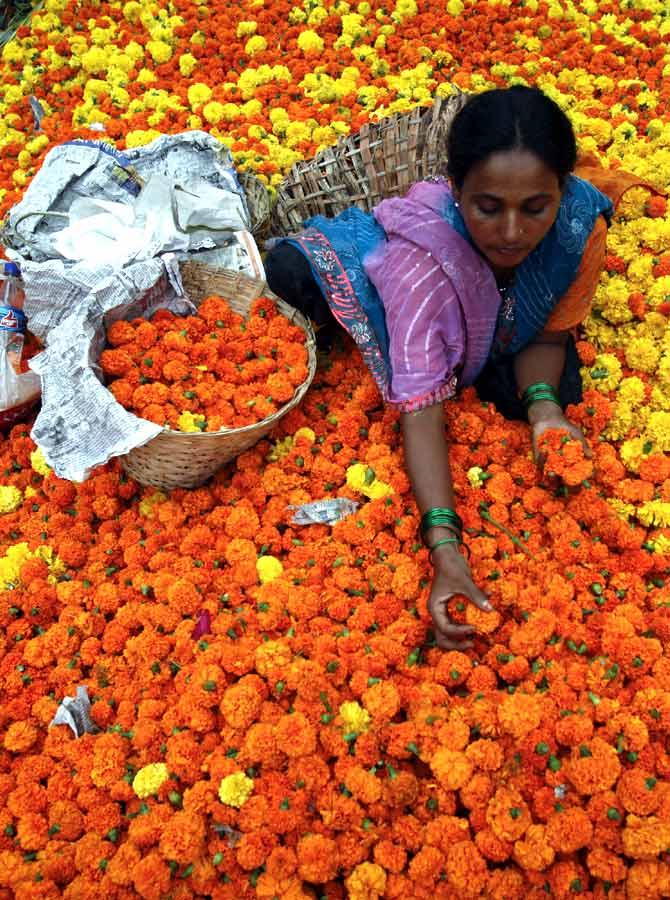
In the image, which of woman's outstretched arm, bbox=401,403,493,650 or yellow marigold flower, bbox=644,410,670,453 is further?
yellow marigold flower, bbox=644,410,670,453

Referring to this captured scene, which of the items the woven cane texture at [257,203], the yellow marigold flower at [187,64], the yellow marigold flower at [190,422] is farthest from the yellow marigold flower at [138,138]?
the yellow marigold flower at [190,422]

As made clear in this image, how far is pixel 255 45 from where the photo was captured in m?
4.17

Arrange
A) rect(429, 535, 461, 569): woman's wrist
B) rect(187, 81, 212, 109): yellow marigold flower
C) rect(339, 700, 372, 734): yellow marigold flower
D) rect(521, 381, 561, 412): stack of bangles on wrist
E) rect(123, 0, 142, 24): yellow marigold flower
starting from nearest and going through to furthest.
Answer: rect(339, 700, 372, 734): yellow marigold flower < rect(429, 535, 461, 569): woman's wrist < rect(521, 381, 561, 412): stack of bangles on wrist < rect(187, 81, 212, 109): yellow marigold flower < rect(123, 0, 142, 24): yellow marigold flower

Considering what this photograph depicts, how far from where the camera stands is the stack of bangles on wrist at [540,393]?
8.04 ft

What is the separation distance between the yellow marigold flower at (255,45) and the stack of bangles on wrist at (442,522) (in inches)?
129

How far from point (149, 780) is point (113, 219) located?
81.2 inches

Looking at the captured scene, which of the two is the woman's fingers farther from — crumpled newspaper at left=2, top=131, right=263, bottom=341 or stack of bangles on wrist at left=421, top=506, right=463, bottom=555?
crumpled newspaper at left=2, top=131, right=263, bottom=341

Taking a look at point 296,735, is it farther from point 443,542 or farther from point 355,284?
point 355,284

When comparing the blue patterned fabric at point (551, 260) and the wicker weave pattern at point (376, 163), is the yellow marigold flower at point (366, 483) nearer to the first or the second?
the blue patterned fabric at point (551, 260)

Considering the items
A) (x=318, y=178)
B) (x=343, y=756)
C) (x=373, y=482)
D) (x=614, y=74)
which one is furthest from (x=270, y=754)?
(x=614, y=74)

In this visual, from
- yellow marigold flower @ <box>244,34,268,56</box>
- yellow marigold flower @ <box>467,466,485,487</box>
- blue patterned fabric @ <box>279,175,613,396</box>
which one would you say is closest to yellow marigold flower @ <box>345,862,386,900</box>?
yellow marigold flower @ <box>467,466,485,487</box>

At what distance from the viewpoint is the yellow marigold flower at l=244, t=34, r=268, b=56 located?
13.7 feet

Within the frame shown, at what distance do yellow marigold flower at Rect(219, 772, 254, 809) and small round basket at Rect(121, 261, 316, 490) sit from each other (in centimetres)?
95

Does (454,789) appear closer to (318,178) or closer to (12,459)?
(12,459)
